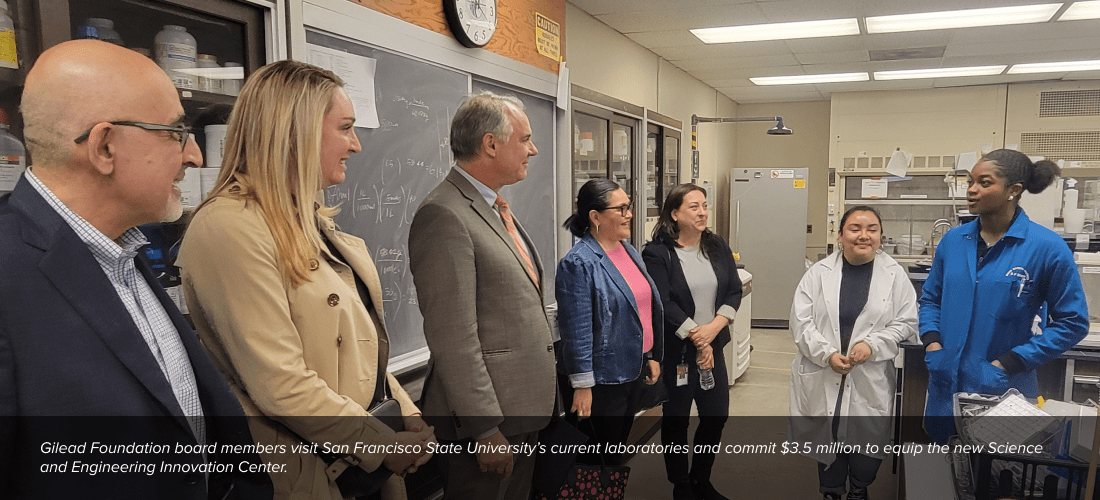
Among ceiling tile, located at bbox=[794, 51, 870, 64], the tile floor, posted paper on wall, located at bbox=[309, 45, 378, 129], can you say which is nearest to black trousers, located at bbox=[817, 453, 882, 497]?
the tile floor

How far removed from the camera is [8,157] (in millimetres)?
1225

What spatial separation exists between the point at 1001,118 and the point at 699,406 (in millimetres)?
5152

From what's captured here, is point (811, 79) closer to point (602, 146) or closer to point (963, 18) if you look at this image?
point (963, 18)

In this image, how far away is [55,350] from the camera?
792mm

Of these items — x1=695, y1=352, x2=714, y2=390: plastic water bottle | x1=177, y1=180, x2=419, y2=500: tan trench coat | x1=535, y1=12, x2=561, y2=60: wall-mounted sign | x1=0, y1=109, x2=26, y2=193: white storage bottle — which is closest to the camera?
x1=177, y1=180, x2=419, y2=500: tan trench coat

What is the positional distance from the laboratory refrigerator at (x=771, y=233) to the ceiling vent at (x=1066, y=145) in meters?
1.90

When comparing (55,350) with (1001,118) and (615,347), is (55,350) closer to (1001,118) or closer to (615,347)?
(615,347)

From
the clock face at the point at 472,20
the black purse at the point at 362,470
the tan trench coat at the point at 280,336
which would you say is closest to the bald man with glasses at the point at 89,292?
the tan trench coat at the point at 280,336

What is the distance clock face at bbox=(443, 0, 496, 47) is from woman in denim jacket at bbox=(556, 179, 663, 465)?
761 mm

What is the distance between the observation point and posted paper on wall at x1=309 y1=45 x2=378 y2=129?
197cm

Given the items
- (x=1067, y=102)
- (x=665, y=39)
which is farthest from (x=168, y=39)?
(x=1067, y=102)

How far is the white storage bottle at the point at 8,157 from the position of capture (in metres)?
1.21

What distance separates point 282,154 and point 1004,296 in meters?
2.22

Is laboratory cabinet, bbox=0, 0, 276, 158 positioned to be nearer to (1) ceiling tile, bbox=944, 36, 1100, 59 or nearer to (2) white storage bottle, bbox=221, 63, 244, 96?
(2) white storage bottle, bbox=221, 63, 244, 96
